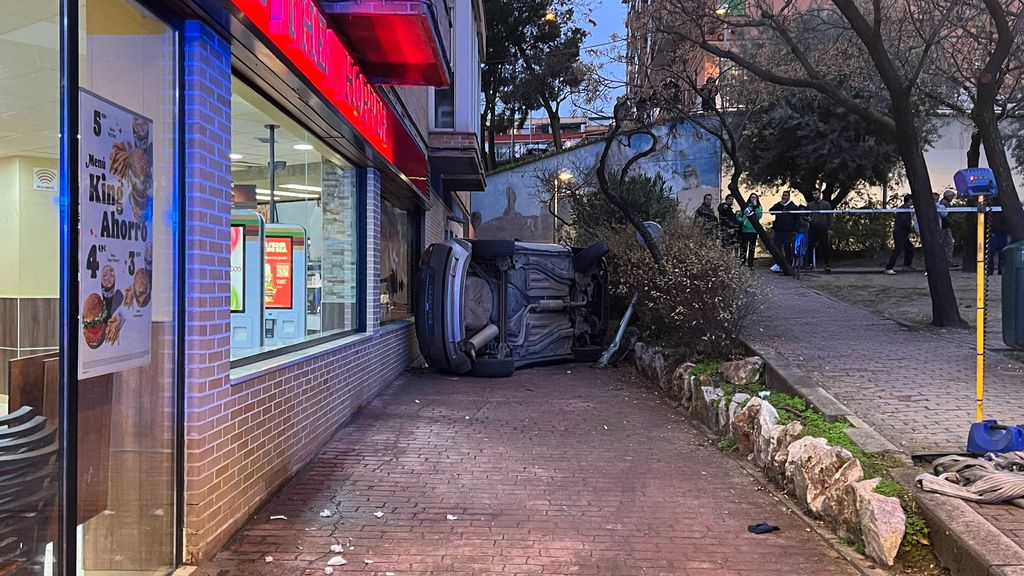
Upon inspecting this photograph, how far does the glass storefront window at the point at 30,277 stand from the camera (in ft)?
9.41

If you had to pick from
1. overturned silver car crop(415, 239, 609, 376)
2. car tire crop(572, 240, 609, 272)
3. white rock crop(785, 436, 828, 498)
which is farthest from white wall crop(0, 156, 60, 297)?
car tire crop(572, 240, 609, 272)

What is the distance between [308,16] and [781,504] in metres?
4.37

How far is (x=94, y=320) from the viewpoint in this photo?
3.07m

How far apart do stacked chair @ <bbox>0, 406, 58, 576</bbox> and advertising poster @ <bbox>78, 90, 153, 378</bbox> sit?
10.7 inches

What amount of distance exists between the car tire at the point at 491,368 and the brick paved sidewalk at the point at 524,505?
6.98ft

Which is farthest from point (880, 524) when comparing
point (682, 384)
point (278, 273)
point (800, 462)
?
point (278, 273)

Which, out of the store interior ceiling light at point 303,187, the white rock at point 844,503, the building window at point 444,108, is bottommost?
the white rock at point 844,503

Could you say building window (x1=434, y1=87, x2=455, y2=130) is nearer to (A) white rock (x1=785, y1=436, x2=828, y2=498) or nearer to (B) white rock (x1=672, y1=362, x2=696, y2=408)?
(B) white rock (x1=672, y1=362, x2=696, y2=408)

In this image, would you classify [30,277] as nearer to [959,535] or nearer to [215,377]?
[215,377]

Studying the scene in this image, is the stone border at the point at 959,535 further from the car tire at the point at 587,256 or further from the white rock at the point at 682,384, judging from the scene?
the car tire at the point at 587,256

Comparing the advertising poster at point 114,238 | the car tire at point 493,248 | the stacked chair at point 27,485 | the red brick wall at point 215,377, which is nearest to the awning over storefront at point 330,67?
the red brick wall at point 215,377

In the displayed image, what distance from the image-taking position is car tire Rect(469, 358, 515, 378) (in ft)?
32.0

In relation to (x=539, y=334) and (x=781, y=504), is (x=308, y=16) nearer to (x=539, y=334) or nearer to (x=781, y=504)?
(x=781, y=504)

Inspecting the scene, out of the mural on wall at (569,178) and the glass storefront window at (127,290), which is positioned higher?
the mural on wall at (569,178)
